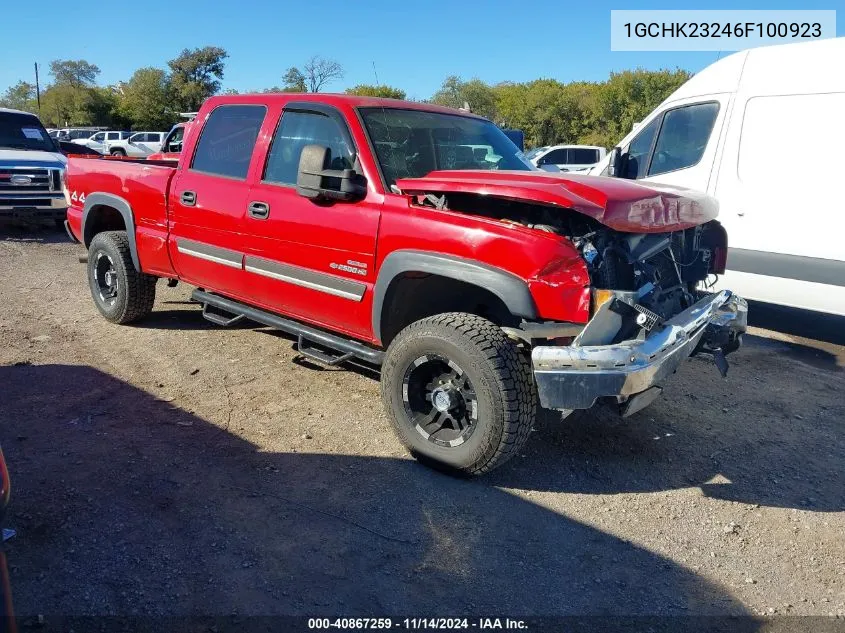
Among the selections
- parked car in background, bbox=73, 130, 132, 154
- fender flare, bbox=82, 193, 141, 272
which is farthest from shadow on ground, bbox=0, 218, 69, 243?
parked car in background, bbox=73, 130, 132, 154

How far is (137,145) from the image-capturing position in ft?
104

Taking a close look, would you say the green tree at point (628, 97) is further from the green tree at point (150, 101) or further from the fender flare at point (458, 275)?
the fender flare at point (458, 275)

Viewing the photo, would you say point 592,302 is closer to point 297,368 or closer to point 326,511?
point 326,511

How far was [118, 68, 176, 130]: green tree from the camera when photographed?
172 feet

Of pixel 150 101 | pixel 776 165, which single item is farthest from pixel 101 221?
pixel 150 101

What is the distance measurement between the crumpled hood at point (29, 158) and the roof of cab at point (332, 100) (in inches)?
286

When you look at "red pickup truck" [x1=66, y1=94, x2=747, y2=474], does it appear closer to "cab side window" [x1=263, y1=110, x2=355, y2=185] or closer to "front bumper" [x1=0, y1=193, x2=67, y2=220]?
"cab side window" [x1=263, y1=110, x2=355, y2=185]

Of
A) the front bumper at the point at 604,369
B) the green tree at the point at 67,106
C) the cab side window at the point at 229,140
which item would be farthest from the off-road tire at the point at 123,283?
the green tree at the point at 67,106

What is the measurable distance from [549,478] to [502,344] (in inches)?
33.7

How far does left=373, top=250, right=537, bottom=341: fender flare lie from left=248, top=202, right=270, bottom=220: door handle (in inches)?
41.2

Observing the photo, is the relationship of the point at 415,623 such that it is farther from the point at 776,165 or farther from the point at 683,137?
the point at 683,137

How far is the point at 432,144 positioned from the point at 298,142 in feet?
2.82

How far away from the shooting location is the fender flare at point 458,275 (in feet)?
10.7

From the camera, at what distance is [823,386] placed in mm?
5375
